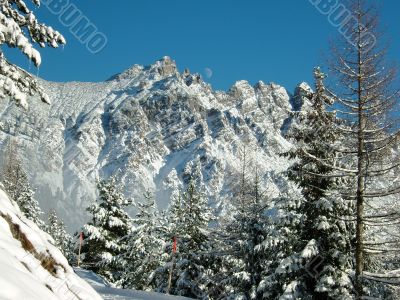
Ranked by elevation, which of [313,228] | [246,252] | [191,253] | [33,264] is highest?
[313,228]

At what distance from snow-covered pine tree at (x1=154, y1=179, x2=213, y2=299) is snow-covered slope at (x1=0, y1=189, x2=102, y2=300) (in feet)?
55.6

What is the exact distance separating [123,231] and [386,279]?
25037 mm

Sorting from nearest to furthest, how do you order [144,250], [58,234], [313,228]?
[313,228]
[144,250]
[58,234]

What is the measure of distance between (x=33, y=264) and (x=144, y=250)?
25408 mm

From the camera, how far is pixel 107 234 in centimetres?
3425

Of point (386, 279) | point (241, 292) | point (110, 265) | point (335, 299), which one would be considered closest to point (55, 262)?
point (386, 279)

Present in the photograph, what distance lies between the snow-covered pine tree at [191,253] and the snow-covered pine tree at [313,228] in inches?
297

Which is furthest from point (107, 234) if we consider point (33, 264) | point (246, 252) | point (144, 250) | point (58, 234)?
point (33, 264)

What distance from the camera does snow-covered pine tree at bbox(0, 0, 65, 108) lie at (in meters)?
9.48

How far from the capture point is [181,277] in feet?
85.5

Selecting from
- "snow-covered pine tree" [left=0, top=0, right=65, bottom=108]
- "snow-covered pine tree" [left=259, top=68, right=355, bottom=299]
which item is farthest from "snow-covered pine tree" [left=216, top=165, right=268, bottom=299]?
"snow-covered pine tree" [left=0, top=0, right=65, bottom=108]

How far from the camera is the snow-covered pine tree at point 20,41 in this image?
9482 mm

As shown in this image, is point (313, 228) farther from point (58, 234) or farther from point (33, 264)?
point (58, 234)

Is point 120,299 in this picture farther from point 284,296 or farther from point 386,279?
point 386,279
